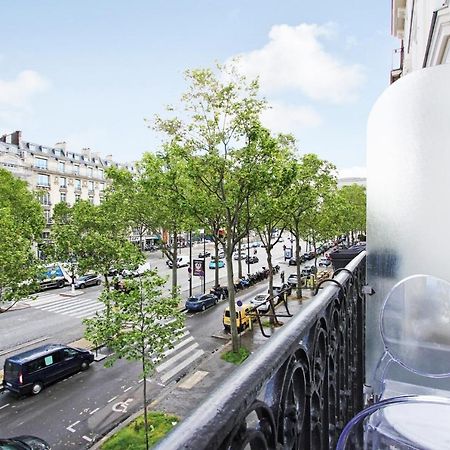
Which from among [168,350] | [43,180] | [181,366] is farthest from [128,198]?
[43,180]

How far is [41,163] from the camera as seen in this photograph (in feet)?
176

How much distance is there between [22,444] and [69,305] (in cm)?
2017

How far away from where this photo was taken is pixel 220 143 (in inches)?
625

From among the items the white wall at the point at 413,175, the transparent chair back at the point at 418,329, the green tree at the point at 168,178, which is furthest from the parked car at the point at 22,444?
the white wall at the point at 413,175

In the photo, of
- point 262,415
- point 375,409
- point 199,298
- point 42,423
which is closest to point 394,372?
point 375,409

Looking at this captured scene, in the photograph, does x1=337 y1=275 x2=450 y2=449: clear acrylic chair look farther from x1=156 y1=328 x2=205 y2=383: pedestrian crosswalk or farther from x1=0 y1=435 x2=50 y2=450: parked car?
x1=156 y1=328 x2=205 y2=383: pedestrian crosswalk

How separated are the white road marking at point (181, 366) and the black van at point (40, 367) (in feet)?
12.0

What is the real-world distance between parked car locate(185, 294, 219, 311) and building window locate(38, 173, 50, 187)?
123ft

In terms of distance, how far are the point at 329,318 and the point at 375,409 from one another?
2.98 ft

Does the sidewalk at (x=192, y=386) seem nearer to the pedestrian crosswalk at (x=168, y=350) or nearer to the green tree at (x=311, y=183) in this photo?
the pedestrian crosswalk at (x=168, y=350)

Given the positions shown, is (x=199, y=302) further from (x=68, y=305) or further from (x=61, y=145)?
(x=61, y=145)

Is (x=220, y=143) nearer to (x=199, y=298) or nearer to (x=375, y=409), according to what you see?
(x=199, y=298)

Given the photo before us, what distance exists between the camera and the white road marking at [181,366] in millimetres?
15570

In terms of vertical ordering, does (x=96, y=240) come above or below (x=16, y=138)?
below
